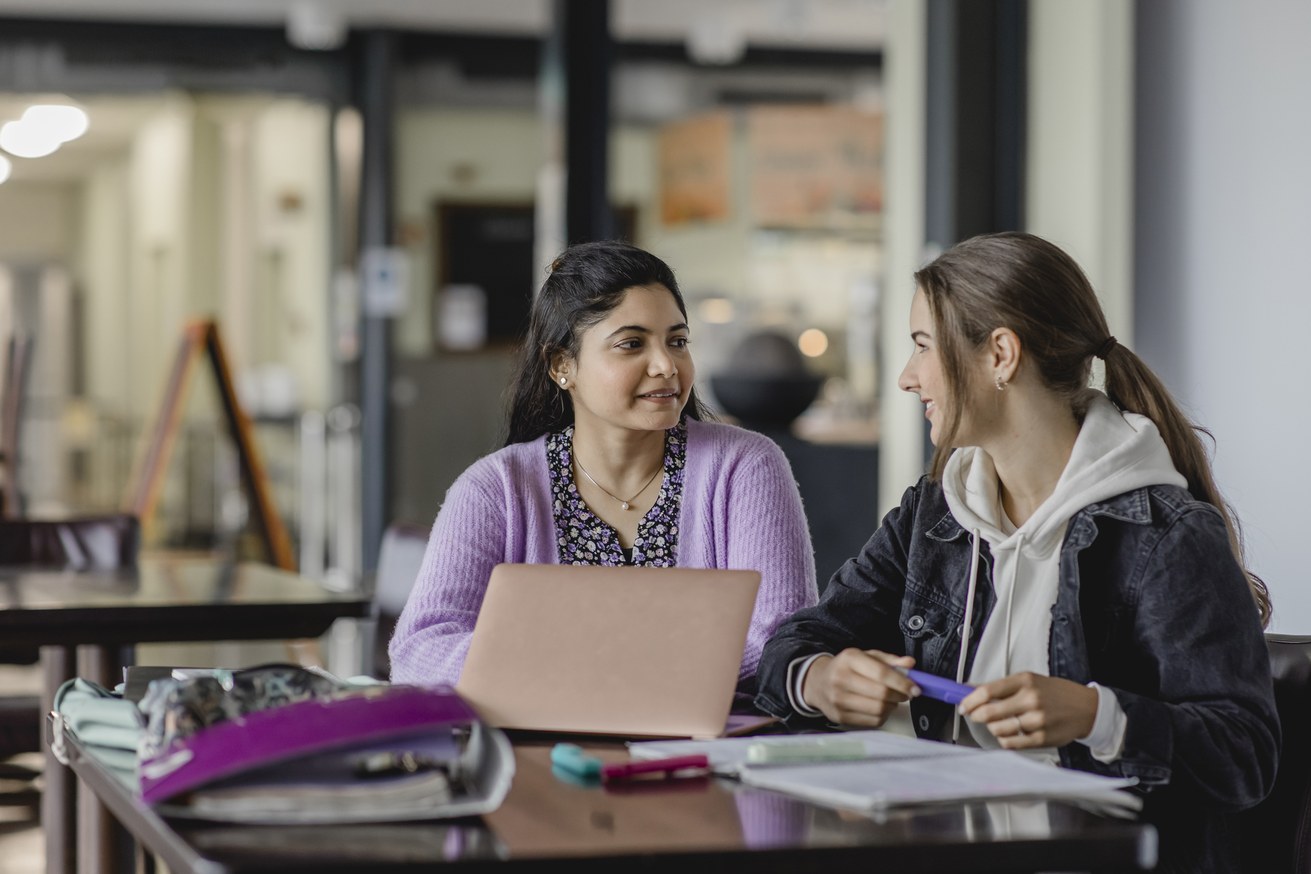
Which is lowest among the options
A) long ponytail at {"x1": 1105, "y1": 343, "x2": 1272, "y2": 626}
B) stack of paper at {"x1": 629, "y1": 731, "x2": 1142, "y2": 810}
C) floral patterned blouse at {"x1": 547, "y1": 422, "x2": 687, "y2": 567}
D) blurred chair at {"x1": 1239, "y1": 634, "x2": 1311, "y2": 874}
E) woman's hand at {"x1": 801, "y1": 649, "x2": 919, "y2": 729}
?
blurred chair at {"x1": 1239, "y1": 634, "x2": 1311, "y2": 874}

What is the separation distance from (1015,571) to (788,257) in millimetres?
6574

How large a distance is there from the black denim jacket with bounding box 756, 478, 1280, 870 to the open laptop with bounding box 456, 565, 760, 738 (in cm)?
27

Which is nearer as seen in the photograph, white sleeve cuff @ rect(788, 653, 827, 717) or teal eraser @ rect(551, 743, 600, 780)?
teal eraser @ rect(551, 743, 600, 780)

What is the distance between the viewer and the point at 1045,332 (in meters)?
1.79

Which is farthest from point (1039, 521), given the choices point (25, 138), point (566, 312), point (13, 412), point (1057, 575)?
point (25, 138)

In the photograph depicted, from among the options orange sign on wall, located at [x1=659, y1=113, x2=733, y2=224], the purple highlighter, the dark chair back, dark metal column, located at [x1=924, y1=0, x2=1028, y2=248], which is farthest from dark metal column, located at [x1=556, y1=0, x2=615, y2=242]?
the purple highlighter

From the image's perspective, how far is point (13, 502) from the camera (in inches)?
226

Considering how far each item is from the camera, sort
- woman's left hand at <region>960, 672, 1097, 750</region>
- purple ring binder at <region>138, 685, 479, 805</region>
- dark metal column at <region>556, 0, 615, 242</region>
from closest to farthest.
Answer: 1. purple ring binder at <region>138, 685, 479, 805</region>
2. woman's left hand at <region>960, 672, 1097, 750</region>
3. dark metal column at <region>556, 0, 615, 242</region>

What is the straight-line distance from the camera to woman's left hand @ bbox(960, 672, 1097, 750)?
1435 mm

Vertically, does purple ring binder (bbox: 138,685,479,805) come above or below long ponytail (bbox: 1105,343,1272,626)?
below

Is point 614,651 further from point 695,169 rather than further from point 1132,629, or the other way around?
point 695,169

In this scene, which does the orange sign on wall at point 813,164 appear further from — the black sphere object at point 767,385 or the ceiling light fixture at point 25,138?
the black sphere object at point 767,385

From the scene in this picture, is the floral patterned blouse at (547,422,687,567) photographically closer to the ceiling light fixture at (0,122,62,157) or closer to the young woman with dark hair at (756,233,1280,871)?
the young woman with dark hair at (756,233,1280,871)

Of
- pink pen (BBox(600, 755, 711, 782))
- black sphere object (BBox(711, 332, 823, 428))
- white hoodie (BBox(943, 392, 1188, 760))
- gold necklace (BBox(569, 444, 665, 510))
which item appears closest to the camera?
pink pen (BBox(600, 755, 711, 782))
